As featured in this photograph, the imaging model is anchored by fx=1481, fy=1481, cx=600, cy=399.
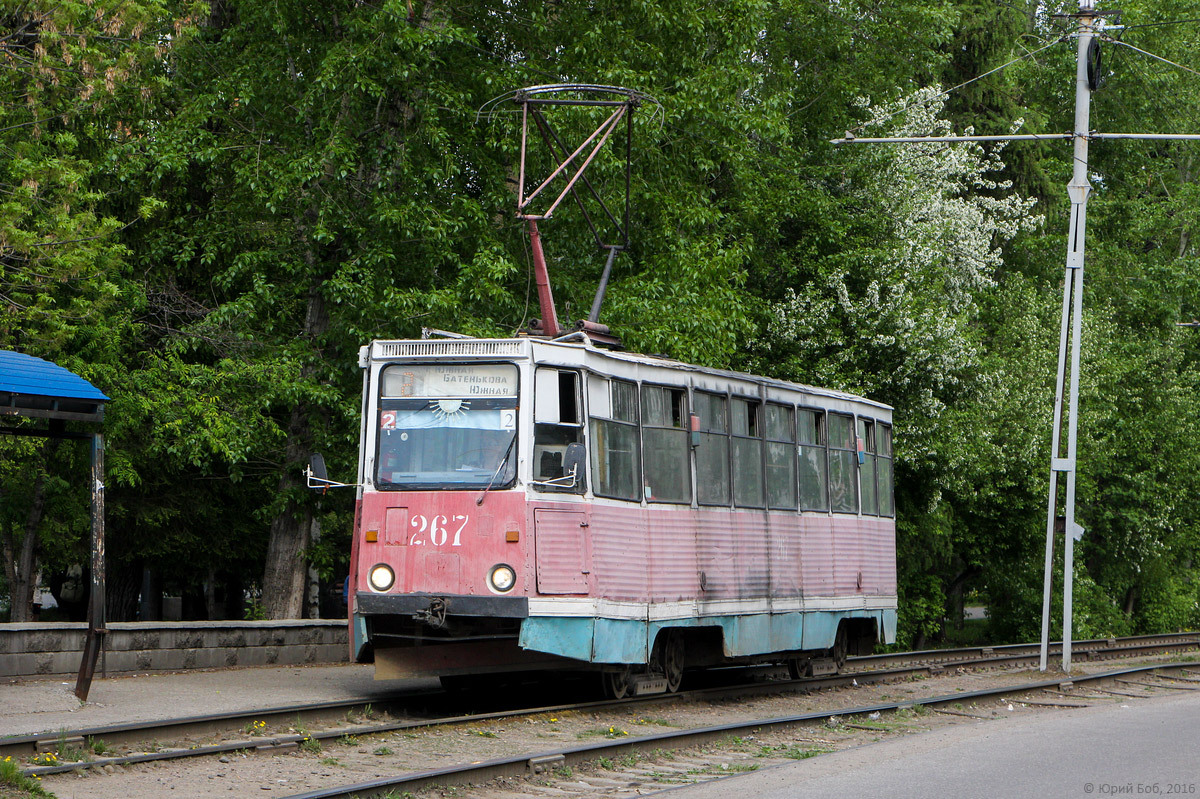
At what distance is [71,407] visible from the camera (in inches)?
512

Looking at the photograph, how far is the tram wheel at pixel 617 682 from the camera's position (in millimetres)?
14688

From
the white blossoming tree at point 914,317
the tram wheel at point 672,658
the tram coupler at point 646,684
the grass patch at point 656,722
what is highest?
the white blossoming tree at point 914,317

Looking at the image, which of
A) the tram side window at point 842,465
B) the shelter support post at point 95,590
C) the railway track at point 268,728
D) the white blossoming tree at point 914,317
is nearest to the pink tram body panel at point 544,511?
the railway track at point 268,728

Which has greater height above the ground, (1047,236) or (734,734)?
(1047,236)

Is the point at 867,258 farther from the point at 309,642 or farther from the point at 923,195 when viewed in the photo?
the point at 309,642

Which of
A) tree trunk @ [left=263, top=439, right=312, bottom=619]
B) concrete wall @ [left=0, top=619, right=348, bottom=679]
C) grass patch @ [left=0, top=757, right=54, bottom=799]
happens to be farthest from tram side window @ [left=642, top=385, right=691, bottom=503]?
tree trunk @ [left=263, top=439, right=312, bottom=619]

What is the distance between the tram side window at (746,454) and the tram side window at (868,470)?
300 centimetres

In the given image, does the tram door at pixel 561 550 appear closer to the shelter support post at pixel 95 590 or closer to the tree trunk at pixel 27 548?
the shelter support post at pixel 95 590

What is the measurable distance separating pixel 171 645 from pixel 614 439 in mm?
6000

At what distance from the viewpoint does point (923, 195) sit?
2859 cm

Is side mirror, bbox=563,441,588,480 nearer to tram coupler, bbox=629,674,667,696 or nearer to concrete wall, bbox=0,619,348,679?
tram coupler, bbox=629,674,667,696

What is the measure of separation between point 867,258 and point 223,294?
11401 millimetres

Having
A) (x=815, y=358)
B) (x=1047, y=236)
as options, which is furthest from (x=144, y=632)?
(x=1047, y=236)

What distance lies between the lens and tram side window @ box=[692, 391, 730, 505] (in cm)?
1543
